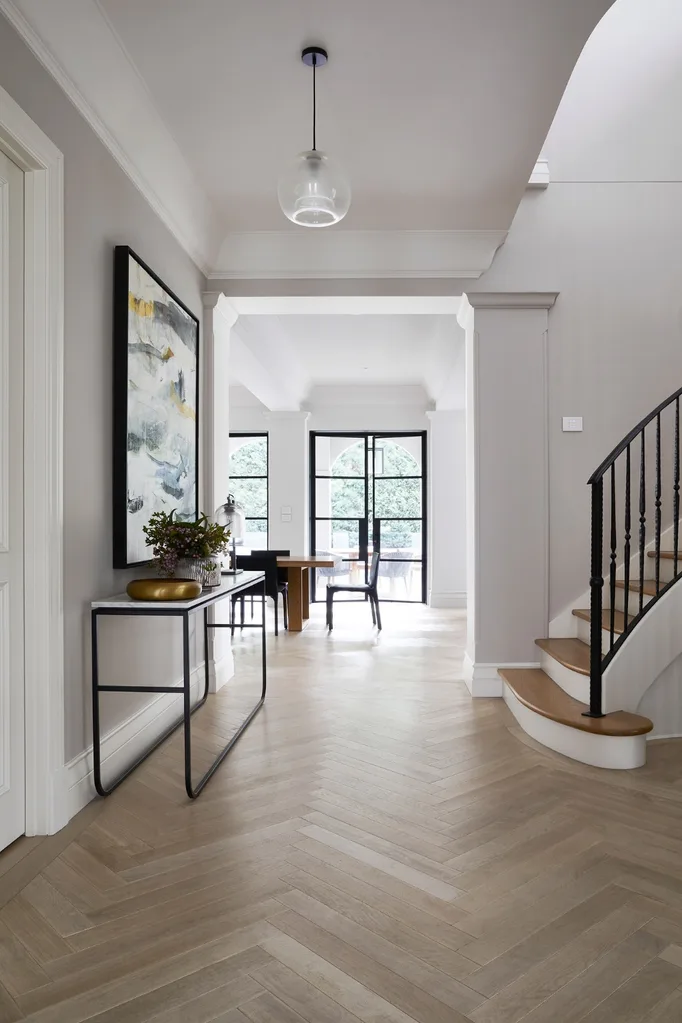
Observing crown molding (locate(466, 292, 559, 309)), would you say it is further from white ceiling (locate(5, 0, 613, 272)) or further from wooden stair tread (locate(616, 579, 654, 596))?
wooden stair tread (locate(616, 579, 654, 596))

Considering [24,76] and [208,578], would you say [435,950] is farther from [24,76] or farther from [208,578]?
[24,76]

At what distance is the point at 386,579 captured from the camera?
31.6ft

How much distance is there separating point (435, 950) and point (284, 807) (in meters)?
0.98

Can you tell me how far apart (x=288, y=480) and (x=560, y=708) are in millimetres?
6380

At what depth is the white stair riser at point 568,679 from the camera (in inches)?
138

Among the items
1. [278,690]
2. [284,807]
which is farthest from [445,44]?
[278,690]

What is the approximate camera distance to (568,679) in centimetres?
373

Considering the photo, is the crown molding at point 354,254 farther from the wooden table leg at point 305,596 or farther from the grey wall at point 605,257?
the wooden table leg at point 305,596

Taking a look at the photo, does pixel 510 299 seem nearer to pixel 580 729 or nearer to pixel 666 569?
pixel 666 569

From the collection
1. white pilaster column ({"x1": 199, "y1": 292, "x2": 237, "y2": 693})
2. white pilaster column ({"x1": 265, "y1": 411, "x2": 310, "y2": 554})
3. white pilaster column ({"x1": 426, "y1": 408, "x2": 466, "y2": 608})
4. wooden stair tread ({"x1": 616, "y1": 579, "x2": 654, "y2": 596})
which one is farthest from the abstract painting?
white pilaster column ({"x1": 426, "y1": 408, "x2": 466, "y2": 608})

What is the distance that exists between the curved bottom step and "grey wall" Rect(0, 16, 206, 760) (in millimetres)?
1947

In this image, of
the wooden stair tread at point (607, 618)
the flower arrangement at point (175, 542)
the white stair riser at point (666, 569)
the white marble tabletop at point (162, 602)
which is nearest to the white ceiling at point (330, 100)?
the flower arrangement at point (175, 542)

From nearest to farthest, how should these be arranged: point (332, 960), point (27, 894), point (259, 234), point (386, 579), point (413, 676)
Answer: point (332, 960) → point (27, 894) → point (259, 234) → point (413, 676) → point (386, 579)

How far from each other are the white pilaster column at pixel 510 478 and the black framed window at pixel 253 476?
19.2 ft
